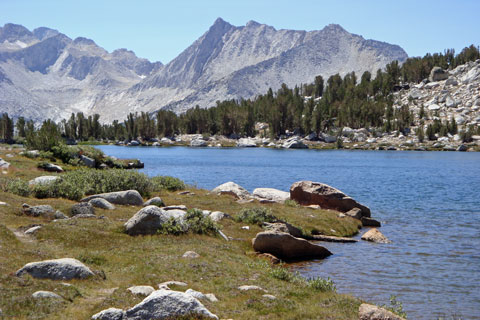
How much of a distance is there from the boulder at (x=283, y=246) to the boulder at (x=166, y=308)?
14.3 m

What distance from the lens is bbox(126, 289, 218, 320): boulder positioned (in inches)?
463

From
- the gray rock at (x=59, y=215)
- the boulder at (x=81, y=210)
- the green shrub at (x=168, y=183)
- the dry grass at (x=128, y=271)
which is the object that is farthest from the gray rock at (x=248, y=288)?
the green shrub at (x=168, y=183)

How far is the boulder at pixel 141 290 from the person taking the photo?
14652 mm

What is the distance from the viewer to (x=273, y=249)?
26625 millimetres

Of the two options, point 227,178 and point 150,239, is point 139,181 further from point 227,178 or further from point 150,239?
point 227,178

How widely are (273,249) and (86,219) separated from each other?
11.7 metres

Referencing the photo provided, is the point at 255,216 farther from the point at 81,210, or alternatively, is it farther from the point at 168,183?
the point at 168,183

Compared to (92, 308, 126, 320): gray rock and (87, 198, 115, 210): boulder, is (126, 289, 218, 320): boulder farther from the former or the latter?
(87, 198, 115, 210): boulder

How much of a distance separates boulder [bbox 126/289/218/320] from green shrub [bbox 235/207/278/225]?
2014 cm

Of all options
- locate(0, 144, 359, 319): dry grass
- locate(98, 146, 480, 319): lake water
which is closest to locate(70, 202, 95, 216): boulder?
locate(0, 144, 359, 319): dry grass

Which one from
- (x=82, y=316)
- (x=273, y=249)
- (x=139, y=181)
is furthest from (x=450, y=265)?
(x=139, y=181)

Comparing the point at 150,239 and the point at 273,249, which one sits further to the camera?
the point at 273,249

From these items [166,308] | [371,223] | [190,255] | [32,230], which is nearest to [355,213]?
[371,223]

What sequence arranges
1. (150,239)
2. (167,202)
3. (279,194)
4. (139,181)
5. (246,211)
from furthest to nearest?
(279,194)
(139,181)
(167,202)
(246,211)
(150,239)
